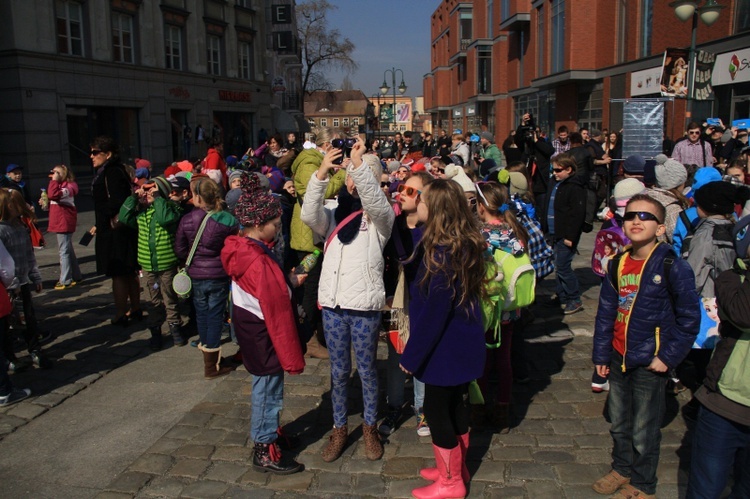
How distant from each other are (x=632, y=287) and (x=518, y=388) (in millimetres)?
2040

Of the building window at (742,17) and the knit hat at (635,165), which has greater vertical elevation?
the building window at (742,17)

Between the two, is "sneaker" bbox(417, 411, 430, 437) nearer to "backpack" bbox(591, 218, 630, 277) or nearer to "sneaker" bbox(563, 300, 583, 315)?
"backpack" bbox(591, 218, 630, 277)

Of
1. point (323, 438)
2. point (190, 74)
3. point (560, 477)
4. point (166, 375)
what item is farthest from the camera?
point (190, 74)

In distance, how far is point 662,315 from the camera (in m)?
3.34

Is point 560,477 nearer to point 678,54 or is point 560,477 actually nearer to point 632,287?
point 632,287

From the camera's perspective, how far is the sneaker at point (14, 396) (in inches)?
200

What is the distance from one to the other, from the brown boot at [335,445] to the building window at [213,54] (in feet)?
92.7

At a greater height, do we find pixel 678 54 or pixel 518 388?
pixel 678 54

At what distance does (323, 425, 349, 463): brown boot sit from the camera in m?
4.11

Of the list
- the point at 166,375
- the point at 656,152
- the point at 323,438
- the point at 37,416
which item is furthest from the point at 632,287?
the point at 656,152

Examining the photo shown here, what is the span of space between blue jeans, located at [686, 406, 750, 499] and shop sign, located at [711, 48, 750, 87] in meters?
16.3

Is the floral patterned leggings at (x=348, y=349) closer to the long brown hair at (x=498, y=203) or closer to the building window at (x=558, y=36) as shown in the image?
the long brown hair at (x=498, y=203)

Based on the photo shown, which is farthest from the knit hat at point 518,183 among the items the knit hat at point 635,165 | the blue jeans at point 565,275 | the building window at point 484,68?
the building window at point 484,68

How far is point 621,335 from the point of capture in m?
3.54
